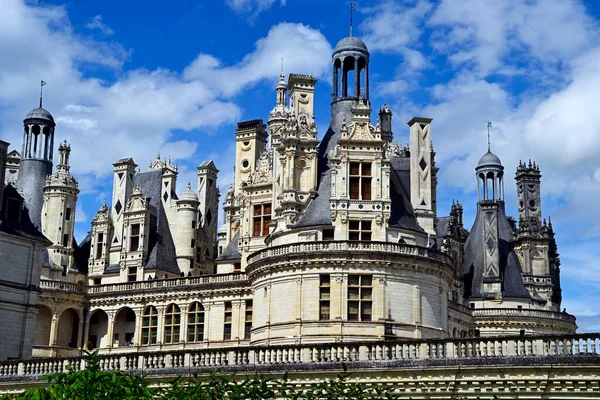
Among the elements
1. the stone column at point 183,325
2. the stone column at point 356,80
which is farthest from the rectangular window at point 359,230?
the stone column at point 183,325

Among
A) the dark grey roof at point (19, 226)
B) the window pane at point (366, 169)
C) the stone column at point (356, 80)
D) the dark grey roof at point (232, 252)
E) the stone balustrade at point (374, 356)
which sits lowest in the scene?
the stone balustrade at point (374, 356)

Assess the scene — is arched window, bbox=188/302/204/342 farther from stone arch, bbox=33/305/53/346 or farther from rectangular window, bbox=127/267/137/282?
stone arch, bbox=33/305/53/346

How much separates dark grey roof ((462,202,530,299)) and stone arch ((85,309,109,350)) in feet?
84.1

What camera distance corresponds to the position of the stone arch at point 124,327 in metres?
54.1

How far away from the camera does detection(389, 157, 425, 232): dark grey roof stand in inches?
1693

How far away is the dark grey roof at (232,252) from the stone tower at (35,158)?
14104 millimetres

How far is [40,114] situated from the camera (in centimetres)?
6231

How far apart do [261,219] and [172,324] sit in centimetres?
804

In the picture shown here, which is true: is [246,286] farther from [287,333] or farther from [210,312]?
[287,333]

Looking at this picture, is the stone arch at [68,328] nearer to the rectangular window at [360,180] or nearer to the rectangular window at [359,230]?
the rectangular window at [359,230]

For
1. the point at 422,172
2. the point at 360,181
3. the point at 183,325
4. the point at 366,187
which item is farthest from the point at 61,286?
the point at 422,172

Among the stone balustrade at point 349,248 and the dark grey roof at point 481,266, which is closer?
the stone balustrade at point 349,248

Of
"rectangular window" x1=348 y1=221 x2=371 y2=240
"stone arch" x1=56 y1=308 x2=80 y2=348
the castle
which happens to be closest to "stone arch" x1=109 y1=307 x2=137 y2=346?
the castle

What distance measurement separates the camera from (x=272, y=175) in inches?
2005
